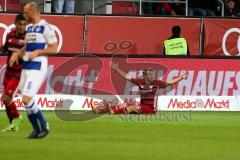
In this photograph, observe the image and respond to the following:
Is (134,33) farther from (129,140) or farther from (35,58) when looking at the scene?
(35,58)

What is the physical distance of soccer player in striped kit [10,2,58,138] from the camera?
14.2 m

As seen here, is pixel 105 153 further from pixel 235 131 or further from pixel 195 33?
pixel 195 33

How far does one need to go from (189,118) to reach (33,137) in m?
6.70

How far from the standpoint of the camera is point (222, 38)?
25.8m

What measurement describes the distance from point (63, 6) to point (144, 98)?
6.05m

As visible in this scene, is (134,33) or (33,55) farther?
(134,33)

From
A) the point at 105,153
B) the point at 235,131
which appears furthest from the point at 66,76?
the point at 105,153

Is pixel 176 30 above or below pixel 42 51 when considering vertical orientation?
above

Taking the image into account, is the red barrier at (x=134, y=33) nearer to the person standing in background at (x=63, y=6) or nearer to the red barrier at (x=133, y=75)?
the person standing in background at (x=63, y=6)

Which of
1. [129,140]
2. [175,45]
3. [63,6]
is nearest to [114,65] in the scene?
[175,45]

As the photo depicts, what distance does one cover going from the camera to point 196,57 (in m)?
23.5

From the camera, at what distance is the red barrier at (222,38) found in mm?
25781

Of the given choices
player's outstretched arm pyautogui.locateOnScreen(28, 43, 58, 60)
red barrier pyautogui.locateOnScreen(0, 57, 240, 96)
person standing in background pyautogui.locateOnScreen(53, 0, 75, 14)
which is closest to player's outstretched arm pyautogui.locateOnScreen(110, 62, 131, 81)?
red barrier pyautogui.locateOnScreen(0, 57, 240, 96)

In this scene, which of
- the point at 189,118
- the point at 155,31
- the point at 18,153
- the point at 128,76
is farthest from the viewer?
the point at 155,31
